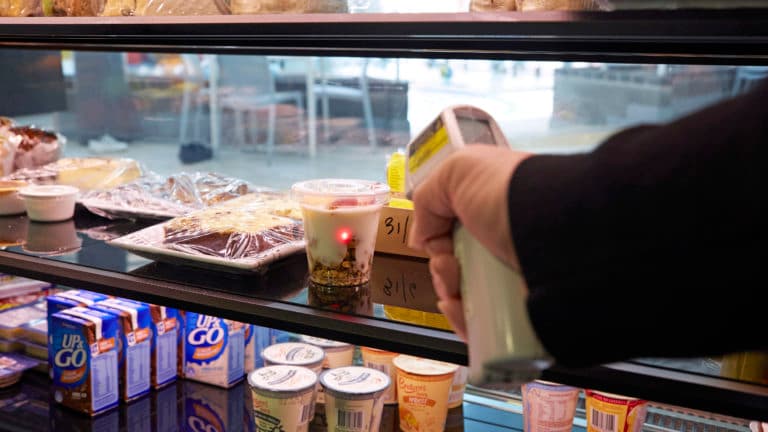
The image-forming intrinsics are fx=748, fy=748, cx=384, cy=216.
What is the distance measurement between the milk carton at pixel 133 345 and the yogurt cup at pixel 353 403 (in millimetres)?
514

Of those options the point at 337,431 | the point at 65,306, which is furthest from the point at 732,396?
the point at 65,306

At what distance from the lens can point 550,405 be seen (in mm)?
1366

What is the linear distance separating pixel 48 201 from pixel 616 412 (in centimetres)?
125

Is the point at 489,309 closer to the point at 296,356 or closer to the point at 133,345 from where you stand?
the point at 296,356

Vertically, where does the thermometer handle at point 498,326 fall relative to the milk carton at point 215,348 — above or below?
above

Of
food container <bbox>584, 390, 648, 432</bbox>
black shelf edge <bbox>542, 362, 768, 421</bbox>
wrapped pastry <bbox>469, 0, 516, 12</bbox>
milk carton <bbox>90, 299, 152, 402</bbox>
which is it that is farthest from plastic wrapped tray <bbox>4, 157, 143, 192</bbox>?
black shelf edge <bbox>542, 362, 768, 421</bbox>

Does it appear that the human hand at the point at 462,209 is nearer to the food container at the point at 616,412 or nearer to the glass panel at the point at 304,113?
the glass panel at the point at 304,113

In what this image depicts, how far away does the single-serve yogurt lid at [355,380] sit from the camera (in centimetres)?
139

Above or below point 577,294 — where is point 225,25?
above

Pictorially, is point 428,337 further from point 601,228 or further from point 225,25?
point 225,25

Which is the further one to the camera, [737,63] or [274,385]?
[274,385]

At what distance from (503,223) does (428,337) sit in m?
0.34

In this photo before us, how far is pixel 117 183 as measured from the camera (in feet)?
6.27

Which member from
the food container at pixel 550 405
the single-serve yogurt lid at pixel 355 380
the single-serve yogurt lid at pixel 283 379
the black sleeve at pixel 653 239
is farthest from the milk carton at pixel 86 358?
the black sleeve at pixel 653 239
